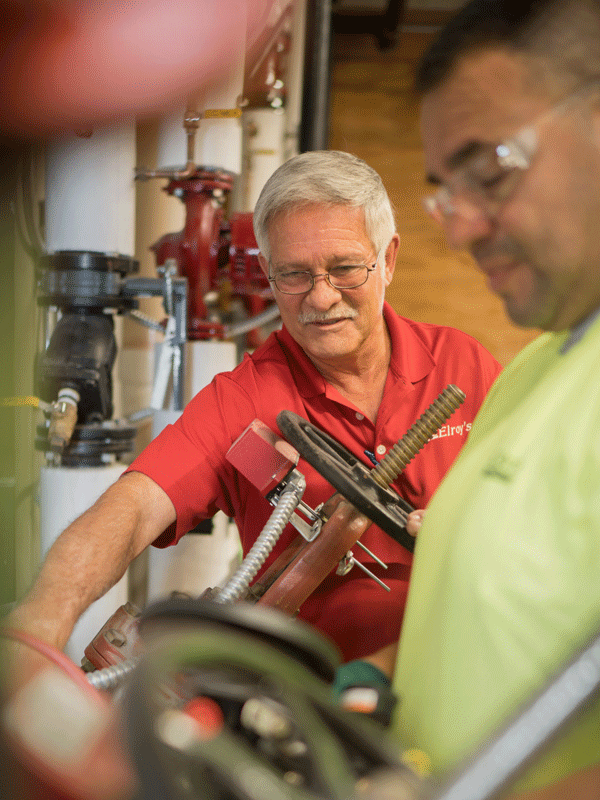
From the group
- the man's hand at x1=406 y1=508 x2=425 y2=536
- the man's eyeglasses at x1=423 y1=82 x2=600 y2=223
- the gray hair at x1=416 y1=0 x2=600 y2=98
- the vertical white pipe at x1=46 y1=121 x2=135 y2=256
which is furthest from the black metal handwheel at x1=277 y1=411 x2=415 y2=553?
the vertical white pipe at x1=46 y1=121 x2=135 y2=256

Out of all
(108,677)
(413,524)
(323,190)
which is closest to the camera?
(108,677)

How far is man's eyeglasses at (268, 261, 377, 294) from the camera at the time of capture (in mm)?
1199

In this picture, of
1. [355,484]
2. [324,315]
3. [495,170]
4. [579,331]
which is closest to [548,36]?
[495,170]

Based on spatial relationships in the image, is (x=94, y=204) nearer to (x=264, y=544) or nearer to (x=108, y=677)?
(x=264, y=544)

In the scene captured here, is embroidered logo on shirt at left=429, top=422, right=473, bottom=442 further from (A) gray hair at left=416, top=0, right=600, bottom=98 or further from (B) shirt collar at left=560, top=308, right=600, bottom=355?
(A) gray hair at left=416, top=0, right=600, bottom=98

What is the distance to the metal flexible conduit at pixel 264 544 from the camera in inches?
33.5

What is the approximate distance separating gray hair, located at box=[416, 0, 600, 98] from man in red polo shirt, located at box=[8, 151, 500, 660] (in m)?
0.67

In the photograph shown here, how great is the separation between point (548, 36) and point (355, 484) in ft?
1.62

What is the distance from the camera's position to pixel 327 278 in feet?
3.93

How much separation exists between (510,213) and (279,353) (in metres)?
0.84

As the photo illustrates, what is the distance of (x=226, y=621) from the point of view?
0.39 meters

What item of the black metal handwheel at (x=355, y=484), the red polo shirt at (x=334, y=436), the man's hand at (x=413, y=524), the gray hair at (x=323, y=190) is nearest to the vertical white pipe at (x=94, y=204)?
the gray hair at (x=323, y=190)

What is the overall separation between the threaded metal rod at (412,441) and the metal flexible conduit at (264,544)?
4.3 inches

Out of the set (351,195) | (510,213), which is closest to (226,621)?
(510,213)
